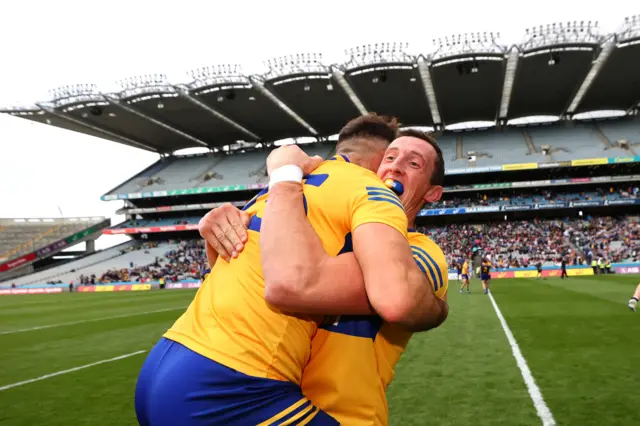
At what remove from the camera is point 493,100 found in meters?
47.9

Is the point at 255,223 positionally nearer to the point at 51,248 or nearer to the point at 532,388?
the point at 532,388

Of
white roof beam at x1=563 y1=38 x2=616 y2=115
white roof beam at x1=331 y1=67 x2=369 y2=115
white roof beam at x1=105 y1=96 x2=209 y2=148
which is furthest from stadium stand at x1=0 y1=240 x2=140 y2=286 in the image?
white roof beam at x1=563 y1=38 x2=616 y2=115

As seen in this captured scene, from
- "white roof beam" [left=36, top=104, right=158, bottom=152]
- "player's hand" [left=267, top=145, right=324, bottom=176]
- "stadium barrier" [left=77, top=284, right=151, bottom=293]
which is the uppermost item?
"white roof beam" [left=36, top=104, right=158, bottom=152]

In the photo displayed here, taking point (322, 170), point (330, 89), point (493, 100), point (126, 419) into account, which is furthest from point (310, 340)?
point (493, 100)

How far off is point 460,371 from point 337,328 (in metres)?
6.68

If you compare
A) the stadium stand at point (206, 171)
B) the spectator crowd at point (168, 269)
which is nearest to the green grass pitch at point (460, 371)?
the spectator crowd at point (168, 269)

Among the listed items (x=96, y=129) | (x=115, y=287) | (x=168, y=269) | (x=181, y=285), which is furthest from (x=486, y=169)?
(x=96, y=129)

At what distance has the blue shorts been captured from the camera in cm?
150

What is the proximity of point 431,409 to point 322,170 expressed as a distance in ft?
16.0

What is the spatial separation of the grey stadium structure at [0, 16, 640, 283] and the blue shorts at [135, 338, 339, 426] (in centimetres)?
3936

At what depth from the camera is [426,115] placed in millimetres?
52125

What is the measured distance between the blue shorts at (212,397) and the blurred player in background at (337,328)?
135mm

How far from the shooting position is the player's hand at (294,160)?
1.88 meters

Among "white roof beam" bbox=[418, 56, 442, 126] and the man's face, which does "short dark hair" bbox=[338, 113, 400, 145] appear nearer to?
the man's face
